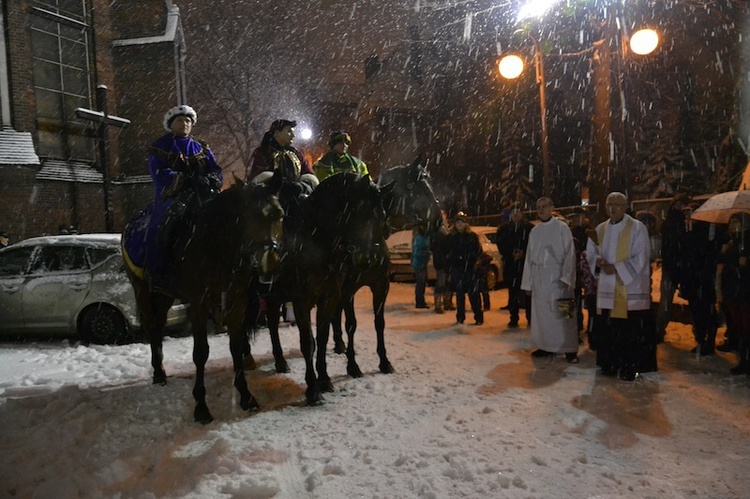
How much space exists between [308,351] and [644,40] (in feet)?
26.9

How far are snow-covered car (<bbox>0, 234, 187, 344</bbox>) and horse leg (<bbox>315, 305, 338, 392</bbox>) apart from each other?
413 cm

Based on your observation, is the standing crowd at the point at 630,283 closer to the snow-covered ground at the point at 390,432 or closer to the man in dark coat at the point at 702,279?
the man in dark coat at the point at 702,279

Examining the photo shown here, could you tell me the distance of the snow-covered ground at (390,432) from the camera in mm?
3846

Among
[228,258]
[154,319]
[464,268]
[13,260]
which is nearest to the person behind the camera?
[228,258]

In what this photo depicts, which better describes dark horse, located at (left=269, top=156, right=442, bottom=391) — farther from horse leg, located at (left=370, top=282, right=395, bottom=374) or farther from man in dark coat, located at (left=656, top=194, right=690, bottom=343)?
man in dark coat, located at (left=656, top=194, right=690, bottom=343)

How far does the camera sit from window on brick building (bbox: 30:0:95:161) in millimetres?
16562

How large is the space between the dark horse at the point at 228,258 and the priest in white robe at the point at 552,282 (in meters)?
4.22

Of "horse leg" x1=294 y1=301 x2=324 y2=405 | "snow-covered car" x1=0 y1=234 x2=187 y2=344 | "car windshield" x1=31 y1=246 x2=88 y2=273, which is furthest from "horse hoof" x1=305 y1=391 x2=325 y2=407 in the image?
"car windshield" x1=31 y1=246 x2=88 y2=273

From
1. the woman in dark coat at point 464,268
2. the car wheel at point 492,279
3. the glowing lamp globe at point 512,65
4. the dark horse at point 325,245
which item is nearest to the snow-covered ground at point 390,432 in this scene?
the dark horse at point 325,245

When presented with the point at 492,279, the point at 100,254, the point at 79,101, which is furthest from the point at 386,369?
the point at 79,101

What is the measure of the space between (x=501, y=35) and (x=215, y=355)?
1292 inches

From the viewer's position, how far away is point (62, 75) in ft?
57.0

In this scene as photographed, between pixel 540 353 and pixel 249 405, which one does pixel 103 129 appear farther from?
pixel 540 353

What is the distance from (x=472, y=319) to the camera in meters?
11.5
